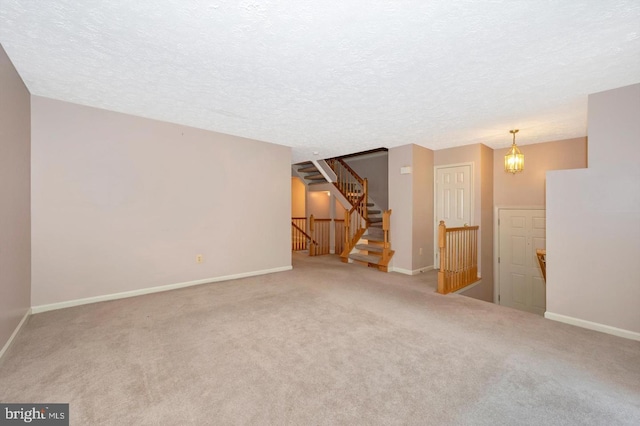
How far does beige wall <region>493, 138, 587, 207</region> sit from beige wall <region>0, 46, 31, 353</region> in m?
7.33

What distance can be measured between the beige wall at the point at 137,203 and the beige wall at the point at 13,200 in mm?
236

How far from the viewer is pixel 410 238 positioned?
17.9ft

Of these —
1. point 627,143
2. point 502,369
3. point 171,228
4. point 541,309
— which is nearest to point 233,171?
point 171,228

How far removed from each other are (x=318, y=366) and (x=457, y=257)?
341 cm

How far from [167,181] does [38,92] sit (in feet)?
5.38

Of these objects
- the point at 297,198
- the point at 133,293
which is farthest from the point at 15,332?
the point at 297,198

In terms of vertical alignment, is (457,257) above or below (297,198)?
below

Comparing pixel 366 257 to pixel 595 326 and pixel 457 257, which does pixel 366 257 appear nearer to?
pixel 457 257

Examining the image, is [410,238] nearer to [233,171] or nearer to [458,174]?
[458,174]

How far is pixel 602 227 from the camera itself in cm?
293

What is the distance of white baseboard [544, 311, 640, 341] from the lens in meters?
2.75

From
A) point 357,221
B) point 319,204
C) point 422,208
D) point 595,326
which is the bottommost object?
point 595,326

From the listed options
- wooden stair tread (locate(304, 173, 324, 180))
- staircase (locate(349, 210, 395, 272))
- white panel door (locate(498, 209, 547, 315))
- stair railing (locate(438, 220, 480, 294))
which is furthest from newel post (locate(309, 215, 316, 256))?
white panel door (locate(498, 209, 547, 315))

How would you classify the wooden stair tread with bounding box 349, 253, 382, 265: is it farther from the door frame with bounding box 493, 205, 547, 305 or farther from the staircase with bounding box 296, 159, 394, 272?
the door frame with bounding box 493, 205, 547, 305
